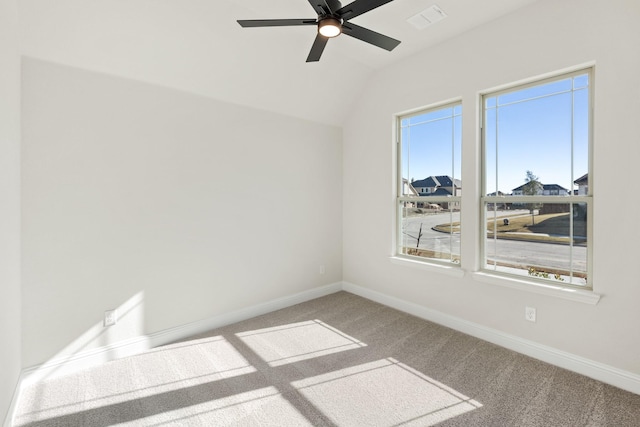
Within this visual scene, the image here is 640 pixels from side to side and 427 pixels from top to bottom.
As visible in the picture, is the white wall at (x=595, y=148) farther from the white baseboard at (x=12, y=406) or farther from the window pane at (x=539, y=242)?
the white baseboard at (x=12, y=406)

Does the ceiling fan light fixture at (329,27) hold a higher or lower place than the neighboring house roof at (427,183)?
higher

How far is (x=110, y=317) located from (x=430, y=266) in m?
3.14

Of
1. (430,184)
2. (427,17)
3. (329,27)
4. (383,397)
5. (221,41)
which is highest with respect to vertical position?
(427,17)

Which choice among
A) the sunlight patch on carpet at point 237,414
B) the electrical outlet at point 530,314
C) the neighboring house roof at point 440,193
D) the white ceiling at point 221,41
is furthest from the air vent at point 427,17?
the sunlight patch on carpet at point 237,414

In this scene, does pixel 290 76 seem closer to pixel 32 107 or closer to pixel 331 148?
pixel 331 148

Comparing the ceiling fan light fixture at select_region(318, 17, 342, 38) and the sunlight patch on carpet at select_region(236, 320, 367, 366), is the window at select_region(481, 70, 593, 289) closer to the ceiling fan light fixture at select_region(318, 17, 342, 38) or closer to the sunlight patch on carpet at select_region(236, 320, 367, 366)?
the sunlight patch on carpet at select_region(236, 320, 367, 366)

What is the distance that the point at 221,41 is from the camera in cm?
273

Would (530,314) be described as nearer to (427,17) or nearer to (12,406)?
(427,17)

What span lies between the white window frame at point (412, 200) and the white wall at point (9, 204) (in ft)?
11.1

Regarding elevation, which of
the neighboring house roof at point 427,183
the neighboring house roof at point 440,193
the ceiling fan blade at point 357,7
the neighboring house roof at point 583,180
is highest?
the ceiling fan blade at point 357,7

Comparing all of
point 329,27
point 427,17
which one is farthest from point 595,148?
point 329,27

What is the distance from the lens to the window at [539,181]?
2.46m

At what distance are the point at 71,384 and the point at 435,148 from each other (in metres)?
3.95

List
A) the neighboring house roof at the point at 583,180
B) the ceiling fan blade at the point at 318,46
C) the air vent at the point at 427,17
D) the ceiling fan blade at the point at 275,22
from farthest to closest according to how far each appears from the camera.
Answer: the air vent at the point at 427,17 < the neighboring house roof at the point at 583,180 < the ceiling fan blade at the point at 318,46 < the ceiling fan blade at the point at 275,22
